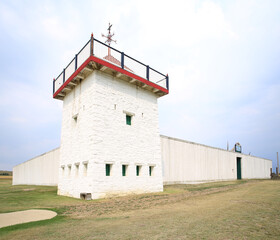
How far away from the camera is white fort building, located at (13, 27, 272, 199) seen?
11.8m

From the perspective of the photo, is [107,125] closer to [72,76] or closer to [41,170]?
[72,76]

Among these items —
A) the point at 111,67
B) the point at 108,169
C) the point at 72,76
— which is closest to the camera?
the point at 108,169

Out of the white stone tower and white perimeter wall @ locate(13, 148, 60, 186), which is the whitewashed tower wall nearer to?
the white stone tower

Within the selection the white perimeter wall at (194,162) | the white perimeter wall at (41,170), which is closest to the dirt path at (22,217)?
the white perimeter wall at (194,162)

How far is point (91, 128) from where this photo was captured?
38.8ft

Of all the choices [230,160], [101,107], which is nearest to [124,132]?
[101,107]

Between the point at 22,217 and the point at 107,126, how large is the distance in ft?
21.2

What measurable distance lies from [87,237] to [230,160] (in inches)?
1269

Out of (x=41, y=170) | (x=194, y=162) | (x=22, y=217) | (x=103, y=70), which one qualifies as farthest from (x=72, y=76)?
(x=41, y=170)

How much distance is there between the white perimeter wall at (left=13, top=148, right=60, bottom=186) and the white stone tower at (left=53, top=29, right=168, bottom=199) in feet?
37.3

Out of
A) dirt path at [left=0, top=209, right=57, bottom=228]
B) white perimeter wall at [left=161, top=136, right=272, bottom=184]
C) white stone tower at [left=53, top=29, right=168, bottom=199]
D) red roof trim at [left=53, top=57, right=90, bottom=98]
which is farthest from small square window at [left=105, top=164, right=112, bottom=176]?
white perimeter wall at [left=161, top=136, right=272, bottom=184]

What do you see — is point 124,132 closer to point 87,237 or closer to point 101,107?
point 101,107

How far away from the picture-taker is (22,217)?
6.98 m

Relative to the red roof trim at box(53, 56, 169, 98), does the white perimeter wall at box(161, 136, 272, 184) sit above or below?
below
